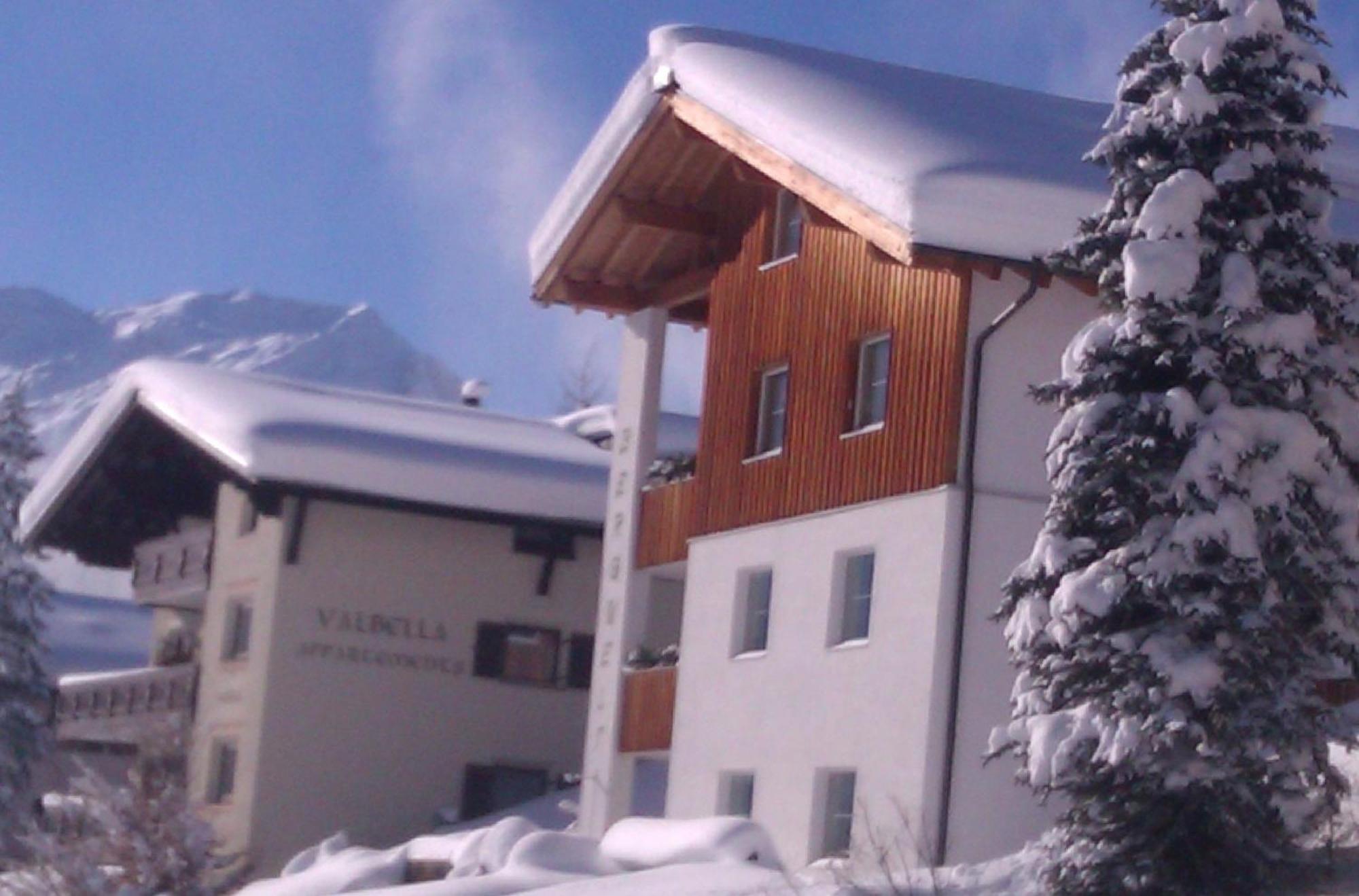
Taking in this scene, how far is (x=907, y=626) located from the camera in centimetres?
2411

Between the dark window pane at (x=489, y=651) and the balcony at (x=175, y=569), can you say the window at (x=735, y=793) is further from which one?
the balcony at (x=175, y=569)

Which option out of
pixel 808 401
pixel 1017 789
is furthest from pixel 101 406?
pixel 1017 789

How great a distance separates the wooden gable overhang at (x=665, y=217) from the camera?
26.7m

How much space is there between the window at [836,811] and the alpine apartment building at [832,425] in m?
0.03

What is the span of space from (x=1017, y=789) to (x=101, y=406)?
22.1m

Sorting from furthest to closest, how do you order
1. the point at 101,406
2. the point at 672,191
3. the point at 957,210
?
the point at 101,406 < the point at 672,191 < the point at 957,210

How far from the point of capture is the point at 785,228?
2788 cm

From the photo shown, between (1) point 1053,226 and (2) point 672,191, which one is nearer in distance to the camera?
(1) point 1053,226

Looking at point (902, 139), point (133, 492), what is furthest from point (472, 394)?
point (902, 139)

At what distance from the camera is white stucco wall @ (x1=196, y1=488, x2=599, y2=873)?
37250 mm

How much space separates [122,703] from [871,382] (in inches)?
820

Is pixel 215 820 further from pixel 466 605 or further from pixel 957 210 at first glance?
pixel 957 210

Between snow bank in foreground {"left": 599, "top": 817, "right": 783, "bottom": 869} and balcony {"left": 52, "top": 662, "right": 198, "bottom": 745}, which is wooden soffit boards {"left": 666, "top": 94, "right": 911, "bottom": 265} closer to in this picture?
snow bank in foreground {"left": 599, "top": 817, "right": 783, "bottom": 869}

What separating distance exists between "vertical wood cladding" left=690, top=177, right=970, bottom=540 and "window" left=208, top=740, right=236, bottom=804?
1253 centimetres
